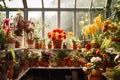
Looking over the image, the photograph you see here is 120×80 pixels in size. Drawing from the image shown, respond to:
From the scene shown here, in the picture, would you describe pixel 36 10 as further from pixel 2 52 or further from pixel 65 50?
pixel 2 52

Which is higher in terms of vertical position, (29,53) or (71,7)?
(71,7)

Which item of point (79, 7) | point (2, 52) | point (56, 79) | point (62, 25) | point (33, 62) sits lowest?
point (56, 79)

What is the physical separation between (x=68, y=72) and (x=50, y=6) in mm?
1961

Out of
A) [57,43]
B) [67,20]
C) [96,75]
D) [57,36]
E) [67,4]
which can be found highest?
[67,4]

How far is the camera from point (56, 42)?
6.67m

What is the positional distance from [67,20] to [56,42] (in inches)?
51.6

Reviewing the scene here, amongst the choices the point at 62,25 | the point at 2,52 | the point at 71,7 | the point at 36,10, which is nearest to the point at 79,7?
the point at 71,7

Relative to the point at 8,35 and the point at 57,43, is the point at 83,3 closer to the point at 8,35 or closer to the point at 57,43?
the point at 57,43

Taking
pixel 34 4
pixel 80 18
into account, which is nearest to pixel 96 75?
pixel 80 18

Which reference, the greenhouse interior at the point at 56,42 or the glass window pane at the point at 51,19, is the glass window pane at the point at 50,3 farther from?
the glass window pane at the point at 51,19

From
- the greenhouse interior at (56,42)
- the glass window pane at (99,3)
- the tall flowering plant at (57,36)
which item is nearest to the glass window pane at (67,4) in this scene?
the greenhouse interior at (56,42)

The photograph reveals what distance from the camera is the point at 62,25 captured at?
7.75m

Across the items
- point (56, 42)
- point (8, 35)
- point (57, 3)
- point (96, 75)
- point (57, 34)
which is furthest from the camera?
point (57, 3)

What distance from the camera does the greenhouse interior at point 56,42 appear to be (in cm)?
444
